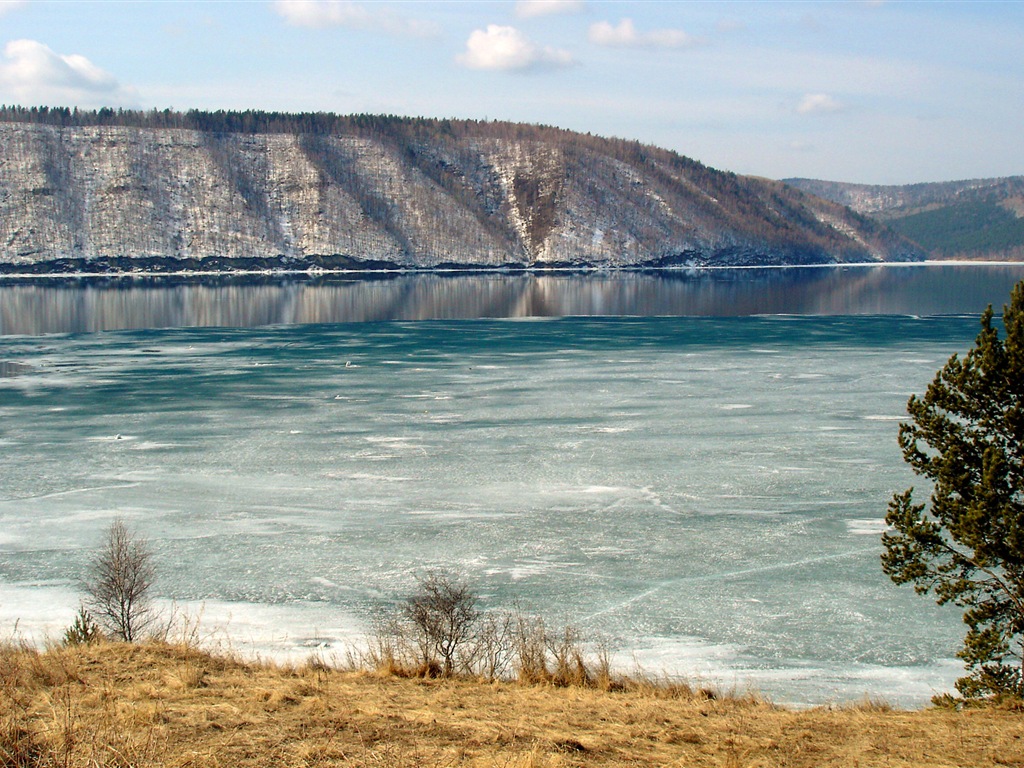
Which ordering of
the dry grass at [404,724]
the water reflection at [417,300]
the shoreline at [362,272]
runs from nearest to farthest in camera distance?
the dry grass at [404,724]
the water reflection at [417,300]
the shoreline at [362,272]

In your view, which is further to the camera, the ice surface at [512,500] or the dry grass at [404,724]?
the ice surface at [512,500]

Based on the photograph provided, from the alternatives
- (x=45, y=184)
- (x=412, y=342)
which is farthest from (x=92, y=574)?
(x=45, y=184)

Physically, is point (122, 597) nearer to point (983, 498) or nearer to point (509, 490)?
point (509, 490)

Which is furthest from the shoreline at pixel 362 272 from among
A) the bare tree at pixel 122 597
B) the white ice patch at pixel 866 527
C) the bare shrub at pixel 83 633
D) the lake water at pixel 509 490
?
the bare shrub at pixel 83 633

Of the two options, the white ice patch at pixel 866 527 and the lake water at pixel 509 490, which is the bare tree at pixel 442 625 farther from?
the white ice patch at pixel 866 527

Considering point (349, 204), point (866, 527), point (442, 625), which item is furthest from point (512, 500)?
point (349, 204)

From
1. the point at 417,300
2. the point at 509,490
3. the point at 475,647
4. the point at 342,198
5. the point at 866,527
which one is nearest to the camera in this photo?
the point at 475,647

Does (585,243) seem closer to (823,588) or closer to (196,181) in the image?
(196,181)
